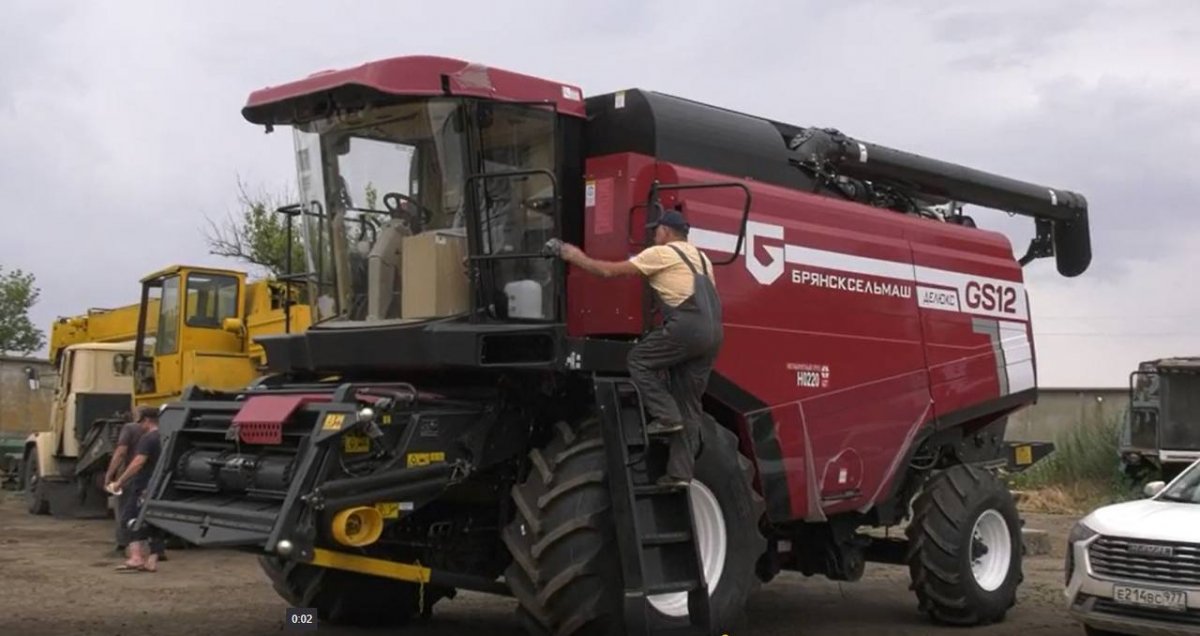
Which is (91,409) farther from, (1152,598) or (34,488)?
(1152,598)

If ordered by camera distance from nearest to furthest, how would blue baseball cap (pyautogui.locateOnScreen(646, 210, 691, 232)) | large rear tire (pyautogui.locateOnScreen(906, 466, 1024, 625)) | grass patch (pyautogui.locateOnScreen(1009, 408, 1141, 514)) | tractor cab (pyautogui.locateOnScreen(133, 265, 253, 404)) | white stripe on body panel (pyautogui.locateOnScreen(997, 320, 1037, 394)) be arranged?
blue baseball cap (pyautogui.locateOnScreen(646, 210, 691, 232)) → large rear tire (pyautogui.locateOnScreen(906, 466, 1024, 625)) → white stripe on body panel (pyautogui.locateOnScreen(997, 320, 1037, 394)) → tractor cab (pyautogui.locateOnScreen(133, 265, 253, 404)) → grass patch (pyautogui.locateOnScreen(1009, 408, 1141, 514))

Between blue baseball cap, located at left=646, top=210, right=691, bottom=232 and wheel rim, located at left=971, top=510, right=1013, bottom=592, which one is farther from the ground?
blue baseball cap, located at left=646, top=210, right=691, bottom=232

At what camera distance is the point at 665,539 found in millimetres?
7785

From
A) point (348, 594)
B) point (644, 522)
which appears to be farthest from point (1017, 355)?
point (348, 594)

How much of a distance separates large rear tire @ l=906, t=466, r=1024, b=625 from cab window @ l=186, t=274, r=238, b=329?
10.5 m

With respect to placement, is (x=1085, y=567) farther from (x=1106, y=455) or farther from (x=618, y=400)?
(x=1106, y=455)

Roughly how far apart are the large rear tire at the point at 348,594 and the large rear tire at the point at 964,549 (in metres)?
3.75

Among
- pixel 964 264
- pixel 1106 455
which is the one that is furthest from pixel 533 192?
pixel 1106 455

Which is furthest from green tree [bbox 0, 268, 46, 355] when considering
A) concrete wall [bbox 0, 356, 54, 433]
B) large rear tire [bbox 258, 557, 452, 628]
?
large rear tire [bbox 258, 557, 452, 628]

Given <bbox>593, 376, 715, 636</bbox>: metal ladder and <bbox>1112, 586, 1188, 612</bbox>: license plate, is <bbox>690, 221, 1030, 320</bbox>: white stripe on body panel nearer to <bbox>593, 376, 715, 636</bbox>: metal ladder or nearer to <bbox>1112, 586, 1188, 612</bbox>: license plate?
<bbox>593, 376, 715, 636</bbox>: metal ladder

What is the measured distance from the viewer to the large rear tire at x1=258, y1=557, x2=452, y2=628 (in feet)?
30.8

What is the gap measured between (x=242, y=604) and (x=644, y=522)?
4969 millimetres

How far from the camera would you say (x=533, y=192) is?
839cm
